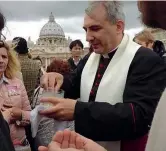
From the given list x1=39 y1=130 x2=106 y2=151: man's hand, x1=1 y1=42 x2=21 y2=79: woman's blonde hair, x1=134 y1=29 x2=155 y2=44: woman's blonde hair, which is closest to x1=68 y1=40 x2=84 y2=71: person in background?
x1=134 y1=29 x2=155 y2=44: woman's blonde hair

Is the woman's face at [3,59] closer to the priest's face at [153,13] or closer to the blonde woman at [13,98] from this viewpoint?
the blonde woman at [13,98]

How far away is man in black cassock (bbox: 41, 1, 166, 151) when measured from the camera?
6.84ft

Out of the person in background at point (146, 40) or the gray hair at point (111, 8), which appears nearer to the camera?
the gray hair at point (111, 8)

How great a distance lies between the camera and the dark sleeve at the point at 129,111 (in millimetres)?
2078

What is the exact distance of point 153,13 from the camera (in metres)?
1.13

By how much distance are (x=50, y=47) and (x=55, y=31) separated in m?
11.0

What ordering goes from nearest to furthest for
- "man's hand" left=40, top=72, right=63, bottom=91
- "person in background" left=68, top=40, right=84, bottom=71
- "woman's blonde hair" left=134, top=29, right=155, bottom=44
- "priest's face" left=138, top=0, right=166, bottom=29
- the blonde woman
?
1. "priest's face" left=138, top=0, right=166, bottom=29
2. "man's hand" left=40, top=72, right=63, bottom=91
3. the blonde woman
4. "woman's blonde hair" left=134, top=29, right=155, bottom=44
5. "person in background" left=68, top=40, right=84, bottom=71

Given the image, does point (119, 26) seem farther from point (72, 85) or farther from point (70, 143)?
point (70, 143)

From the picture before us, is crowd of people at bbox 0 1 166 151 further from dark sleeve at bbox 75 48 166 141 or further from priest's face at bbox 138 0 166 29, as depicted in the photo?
priest's face at bbox 138 0 166 29

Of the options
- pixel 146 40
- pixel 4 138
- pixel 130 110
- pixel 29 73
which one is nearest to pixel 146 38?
pixel 146 40

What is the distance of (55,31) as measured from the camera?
70.2 m

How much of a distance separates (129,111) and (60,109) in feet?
1.15

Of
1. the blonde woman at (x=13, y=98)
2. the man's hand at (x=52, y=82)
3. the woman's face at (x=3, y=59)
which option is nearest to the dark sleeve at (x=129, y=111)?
the man's hand at (x=52, y=82)

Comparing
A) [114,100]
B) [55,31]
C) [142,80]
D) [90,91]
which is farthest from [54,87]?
[55,31]
